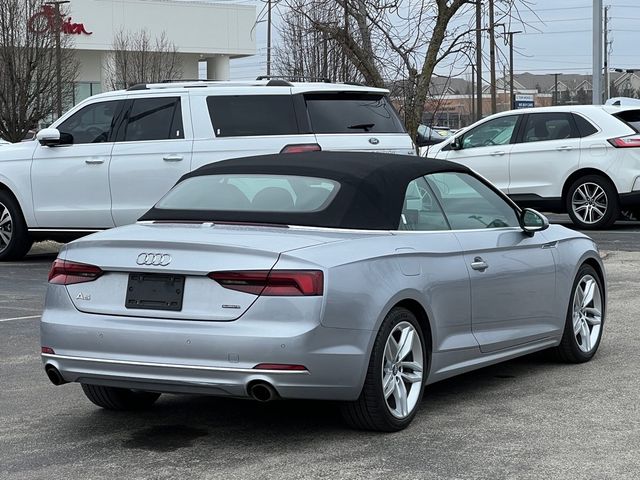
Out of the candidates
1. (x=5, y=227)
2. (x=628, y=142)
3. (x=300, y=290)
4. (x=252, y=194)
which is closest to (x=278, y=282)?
(x=300, y=290)

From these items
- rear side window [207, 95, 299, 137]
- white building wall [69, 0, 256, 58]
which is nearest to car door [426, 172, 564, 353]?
rear side window [207, 95, 299, 137]

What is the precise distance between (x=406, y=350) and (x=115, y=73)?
56890mm

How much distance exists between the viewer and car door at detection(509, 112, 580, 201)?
18578mm

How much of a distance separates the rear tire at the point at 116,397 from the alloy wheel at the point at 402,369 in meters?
1.46

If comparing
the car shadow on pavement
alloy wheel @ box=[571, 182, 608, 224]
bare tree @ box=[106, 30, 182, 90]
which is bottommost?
the car shadow on pavement

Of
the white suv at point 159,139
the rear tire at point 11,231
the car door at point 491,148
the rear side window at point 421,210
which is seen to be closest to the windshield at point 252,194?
the rear side window at point 421,210

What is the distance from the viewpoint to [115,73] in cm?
6172

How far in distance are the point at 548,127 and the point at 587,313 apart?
10.7 m

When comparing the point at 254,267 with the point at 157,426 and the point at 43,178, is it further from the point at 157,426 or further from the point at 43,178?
the point at 43,178

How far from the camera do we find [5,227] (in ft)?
50.5

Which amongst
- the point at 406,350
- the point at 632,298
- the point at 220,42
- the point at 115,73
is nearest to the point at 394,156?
the point at 406,350

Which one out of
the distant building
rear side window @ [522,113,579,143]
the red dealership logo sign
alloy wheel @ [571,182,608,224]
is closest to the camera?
alloy wheel @ [571,182,608,224]

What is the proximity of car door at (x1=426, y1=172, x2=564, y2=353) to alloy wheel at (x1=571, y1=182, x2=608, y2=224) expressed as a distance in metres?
10.7

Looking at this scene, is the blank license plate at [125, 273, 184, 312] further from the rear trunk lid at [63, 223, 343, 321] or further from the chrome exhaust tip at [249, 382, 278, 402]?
the chrome exhaust tip at [249, 382, 278, 402]
